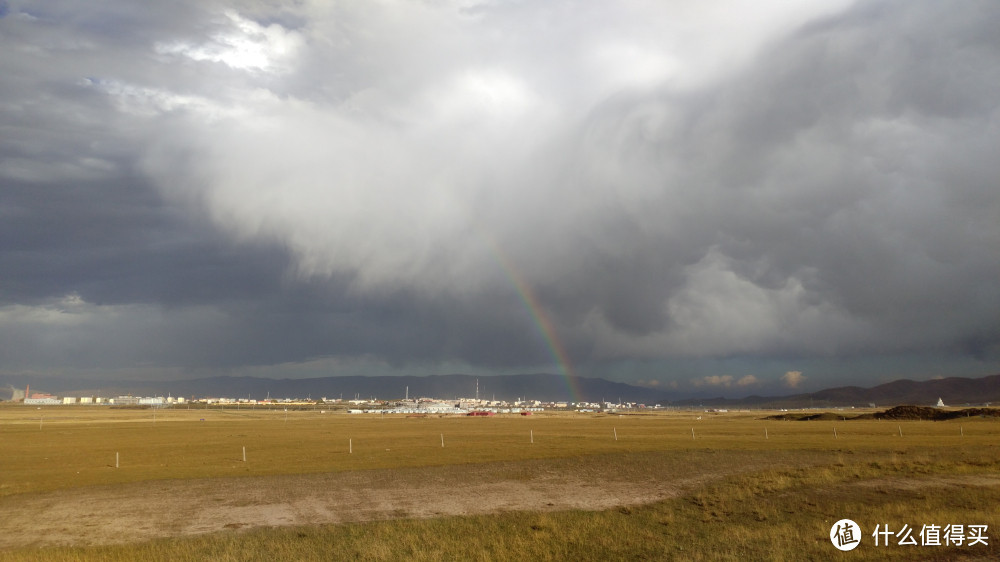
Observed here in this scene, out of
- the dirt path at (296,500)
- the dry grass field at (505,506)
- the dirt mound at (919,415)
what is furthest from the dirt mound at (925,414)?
the dirt path at (296,500)

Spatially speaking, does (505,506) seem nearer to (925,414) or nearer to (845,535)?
(845,535)

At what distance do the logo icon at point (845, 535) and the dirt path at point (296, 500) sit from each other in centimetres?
864

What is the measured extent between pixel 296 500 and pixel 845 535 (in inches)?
850

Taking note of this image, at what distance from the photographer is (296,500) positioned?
28.0 metres

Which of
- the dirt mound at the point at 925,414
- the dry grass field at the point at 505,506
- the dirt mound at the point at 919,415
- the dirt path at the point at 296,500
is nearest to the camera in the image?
the dry grass field at the point at 505,506

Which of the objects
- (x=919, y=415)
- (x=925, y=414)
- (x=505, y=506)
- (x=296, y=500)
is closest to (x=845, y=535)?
(x=505, y=506)

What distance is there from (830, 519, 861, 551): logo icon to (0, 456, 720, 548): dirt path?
864 centimetres

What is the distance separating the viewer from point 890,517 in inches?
819

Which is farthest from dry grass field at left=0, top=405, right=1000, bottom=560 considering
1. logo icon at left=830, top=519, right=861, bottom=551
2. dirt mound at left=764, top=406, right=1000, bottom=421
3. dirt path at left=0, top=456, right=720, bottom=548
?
dirt mound at left=764, top=406, right=1000, bottom=421

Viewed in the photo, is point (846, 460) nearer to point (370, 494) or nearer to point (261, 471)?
point (370, 494)

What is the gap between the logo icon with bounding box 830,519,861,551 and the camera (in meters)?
17.5

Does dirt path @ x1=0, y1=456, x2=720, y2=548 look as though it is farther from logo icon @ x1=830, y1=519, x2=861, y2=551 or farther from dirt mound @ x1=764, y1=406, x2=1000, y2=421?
dirt mound @ x1=764, y1=406, x2=1000, y2=421

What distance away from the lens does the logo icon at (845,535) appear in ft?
57.4

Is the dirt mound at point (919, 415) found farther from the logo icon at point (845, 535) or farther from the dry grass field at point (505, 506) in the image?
the logo icon at point (845, 535)
